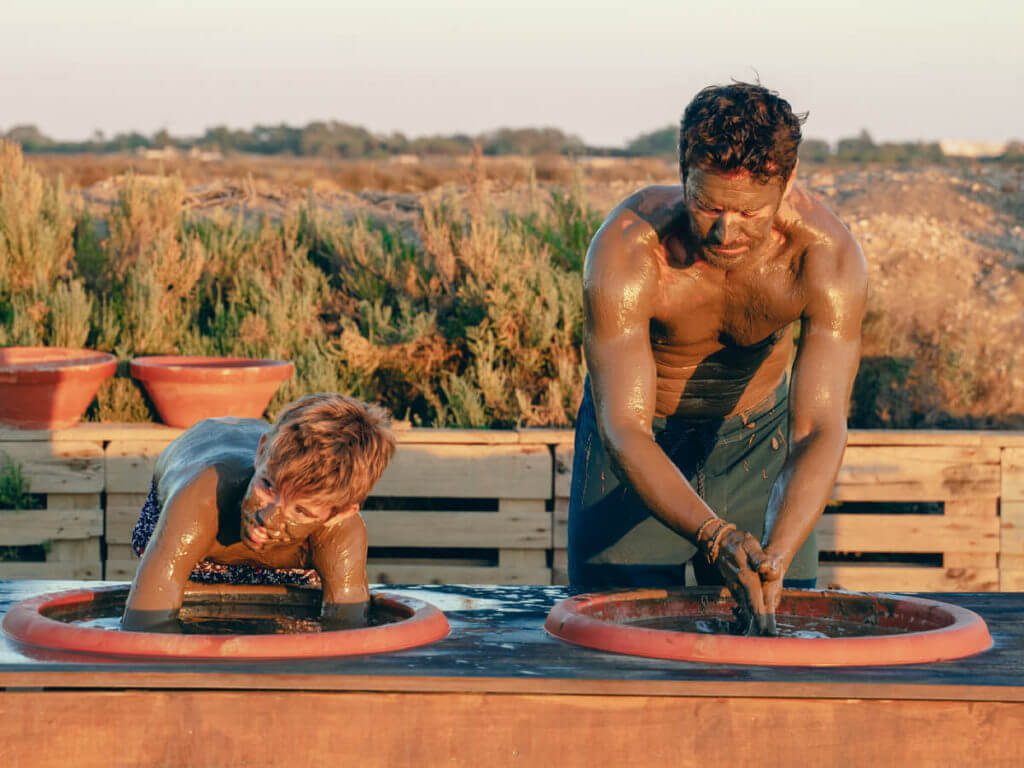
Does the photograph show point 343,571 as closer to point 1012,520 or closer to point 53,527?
point 53,527

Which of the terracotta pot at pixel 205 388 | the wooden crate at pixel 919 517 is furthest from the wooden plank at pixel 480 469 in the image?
the terracotta pot at pixel 205 388

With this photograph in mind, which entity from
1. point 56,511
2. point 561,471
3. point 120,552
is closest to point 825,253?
point 561,471

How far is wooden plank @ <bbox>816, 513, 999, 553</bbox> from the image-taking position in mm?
6363

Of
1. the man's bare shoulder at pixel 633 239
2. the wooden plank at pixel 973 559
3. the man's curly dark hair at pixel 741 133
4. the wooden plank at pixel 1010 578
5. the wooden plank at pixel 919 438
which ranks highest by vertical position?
the man's curly dark hair at pixel 741 133

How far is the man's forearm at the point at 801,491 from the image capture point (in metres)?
3.16

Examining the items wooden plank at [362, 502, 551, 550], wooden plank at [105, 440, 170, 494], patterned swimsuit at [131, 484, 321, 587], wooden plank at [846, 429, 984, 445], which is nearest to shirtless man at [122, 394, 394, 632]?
patterned swimsuit at [131, 484, 321, 587]

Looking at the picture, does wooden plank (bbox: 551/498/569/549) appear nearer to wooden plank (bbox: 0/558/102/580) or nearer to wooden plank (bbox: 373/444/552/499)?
wooden plank (bbox: 373/444/552/499)

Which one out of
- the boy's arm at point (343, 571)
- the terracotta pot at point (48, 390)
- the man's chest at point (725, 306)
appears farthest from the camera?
the terracotta pot at point (48, 390)

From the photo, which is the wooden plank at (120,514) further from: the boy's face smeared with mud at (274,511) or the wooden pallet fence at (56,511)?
the boy's face smeared with mud at (274,511)

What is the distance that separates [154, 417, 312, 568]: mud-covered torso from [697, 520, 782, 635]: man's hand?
0.91 metres

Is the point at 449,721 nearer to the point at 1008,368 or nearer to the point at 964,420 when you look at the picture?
the point at 964,420

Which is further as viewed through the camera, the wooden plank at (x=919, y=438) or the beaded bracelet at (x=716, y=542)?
the wooden plank at (x=919, y=438)

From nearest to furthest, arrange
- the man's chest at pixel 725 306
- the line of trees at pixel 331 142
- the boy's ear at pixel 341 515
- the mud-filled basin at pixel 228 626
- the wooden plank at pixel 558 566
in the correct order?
the mud-filled basin at pixel 228 626, the boy's ear at pixel 341 515, the man's chest at pixel 725 306, the wooden plank at pixel 558 566, the line of trees at pixel 331 142

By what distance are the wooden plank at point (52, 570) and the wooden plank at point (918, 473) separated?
320cm
